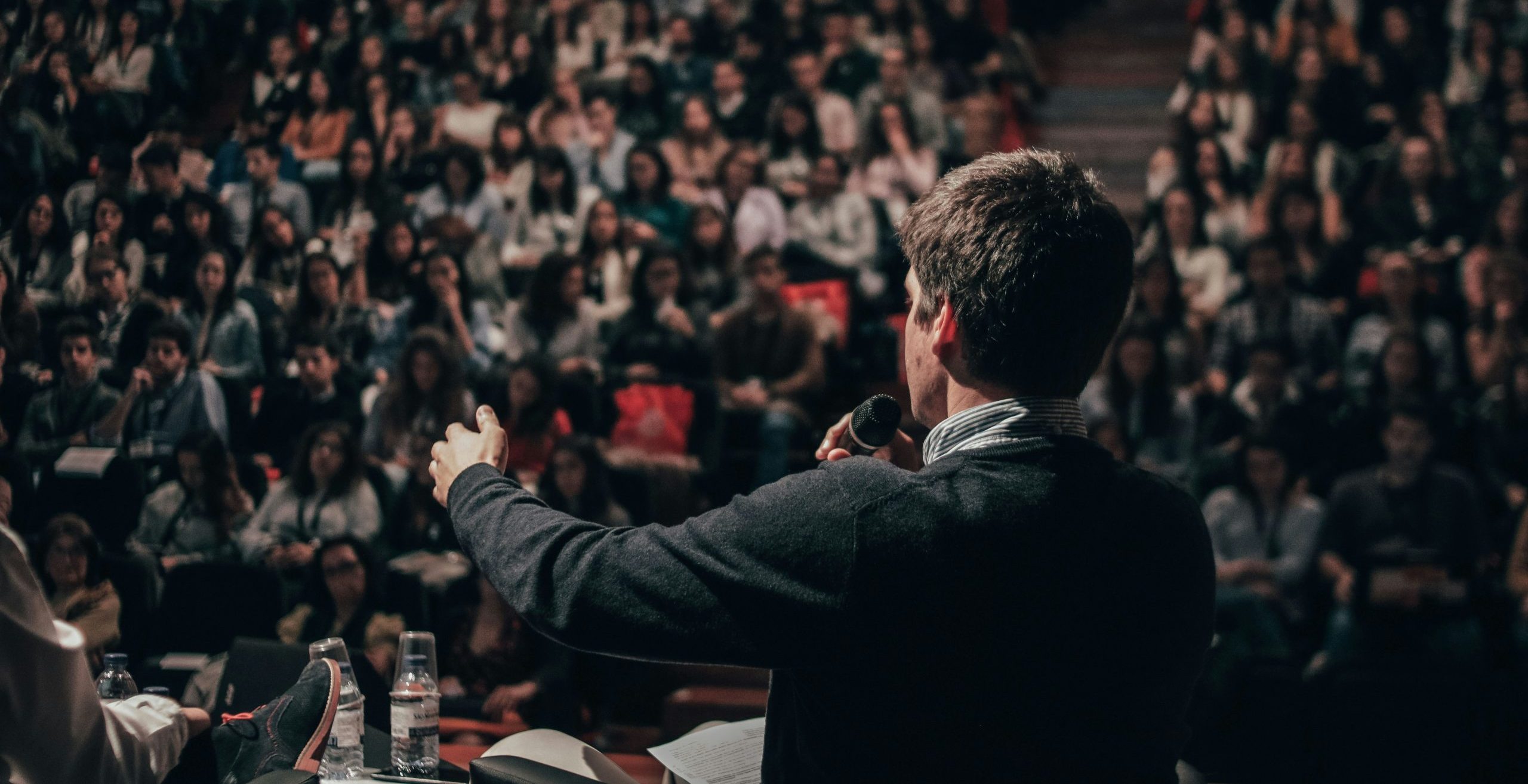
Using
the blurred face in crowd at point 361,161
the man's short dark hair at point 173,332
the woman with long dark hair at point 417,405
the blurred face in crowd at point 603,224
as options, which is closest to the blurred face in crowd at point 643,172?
the blurred face in crowd at point 603,224

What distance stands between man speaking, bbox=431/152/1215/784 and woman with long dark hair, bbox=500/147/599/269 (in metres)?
3.65

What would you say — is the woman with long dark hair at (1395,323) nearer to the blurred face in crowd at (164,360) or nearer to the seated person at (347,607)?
the seated person at (347,607)

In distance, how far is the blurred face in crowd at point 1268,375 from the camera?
157 inches

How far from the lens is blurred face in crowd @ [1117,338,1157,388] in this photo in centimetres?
405

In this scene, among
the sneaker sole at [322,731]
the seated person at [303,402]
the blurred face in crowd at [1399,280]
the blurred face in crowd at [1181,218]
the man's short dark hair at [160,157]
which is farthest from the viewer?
the blurred face in crowd at [1181,218]

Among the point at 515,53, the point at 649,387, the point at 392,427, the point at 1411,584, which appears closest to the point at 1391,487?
the point at 1411,584

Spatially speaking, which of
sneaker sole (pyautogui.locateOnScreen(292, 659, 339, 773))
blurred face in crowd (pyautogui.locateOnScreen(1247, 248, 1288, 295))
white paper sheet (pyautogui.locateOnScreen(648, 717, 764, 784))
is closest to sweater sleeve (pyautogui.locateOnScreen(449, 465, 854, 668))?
white paper sheet (pyautogui.locateOnScreen(648, 717, 764, 784))

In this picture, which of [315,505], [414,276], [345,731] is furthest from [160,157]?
[345,731]

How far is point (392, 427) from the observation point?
3.44 meters

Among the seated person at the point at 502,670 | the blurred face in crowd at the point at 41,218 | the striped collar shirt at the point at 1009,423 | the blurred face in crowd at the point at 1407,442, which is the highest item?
the blurred face in crowd at the point at 41,218

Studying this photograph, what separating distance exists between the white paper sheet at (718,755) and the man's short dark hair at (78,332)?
5.41 feet

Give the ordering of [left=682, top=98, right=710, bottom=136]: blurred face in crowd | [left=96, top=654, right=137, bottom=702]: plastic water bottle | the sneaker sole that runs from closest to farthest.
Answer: the sneaker sole → [left=96, top=654, right=137, bottom=702]: plastic water bottle → [left=682, top=98, right=710, bottom=136]: blurred face in crowd

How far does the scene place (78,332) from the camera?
248cm

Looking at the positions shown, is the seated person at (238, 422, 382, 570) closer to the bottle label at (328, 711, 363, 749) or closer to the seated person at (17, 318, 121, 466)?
the seated person at (17, 318, 121, 466)
